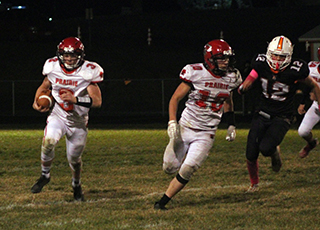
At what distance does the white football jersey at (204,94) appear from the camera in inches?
255

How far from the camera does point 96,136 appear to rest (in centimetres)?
1398

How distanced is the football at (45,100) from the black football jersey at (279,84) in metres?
2.34

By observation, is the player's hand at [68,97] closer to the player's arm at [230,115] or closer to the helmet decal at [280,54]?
the player's arm at [230,115]

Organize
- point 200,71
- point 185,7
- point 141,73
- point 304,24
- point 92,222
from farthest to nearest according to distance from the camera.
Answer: point 185,7 → point 304,24 → point 141,73 → point 200,71 → point 92,222

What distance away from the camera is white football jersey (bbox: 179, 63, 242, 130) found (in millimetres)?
6473

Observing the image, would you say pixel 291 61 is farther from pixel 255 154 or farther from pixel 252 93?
pixel 252 93

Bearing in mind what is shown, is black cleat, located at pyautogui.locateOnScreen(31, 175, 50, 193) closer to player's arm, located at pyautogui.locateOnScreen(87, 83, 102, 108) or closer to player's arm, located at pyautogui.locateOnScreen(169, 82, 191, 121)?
player's arm, located at pyautogui.locateOnScreen(87, 83, 102, 108)

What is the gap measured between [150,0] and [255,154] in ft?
107

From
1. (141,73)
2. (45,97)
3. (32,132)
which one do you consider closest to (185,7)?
(141,73)

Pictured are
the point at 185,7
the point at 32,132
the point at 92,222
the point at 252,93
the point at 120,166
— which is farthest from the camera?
the point at 185,7

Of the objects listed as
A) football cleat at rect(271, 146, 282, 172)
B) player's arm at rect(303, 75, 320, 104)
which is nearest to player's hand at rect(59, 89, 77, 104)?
football cleat at rect(271, 146, 282, 172)

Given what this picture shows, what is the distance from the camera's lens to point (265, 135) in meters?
7.34

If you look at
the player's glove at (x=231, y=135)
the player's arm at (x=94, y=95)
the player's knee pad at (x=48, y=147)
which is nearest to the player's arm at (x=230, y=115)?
the player's glove at (x=231, y=135)

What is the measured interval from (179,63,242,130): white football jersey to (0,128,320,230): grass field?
0.84 meters
